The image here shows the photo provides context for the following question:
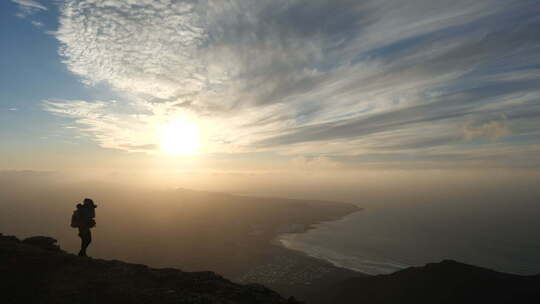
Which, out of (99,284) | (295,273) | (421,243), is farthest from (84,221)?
(421,243)

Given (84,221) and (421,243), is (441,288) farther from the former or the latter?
(421,243)

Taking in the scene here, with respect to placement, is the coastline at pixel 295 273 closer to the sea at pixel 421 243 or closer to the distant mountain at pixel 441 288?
the sea at pixel 421 243

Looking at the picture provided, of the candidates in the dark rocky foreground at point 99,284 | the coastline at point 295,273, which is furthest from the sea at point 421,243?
the dark rocky foreground at point 99,284

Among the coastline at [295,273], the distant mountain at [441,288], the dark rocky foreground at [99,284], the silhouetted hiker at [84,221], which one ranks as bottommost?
the coastline at [295,273]

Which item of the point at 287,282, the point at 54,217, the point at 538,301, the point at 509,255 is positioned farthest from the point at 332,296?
the point at 54,217

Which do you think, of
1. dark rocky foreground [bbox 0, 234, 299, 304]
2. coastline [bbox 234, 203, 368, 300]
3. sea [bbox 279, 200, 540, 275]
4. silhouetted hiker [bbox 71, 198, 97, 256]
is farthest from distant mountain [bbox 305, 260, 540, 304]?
silhouetted hiker [bbox 71, 198, 97, 256]

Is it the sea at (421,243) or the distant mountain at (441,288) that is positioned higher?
the distant mountain at (441,288)
